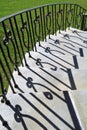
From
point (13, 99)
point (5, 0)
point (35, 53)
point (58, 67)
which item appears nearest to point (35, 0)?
point (5, 0)

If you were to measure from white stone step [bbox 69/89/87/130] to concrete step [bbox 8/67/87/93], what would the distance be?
395mm

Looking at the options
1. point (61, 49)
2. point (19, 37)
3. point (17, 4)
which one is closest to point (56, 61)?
point (19, 37)

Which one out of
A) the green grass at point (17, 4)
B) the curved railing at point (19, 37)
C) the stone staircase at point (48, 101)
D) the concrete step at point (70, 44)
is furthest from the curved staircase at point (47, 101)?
the green grass at point (17, 4)

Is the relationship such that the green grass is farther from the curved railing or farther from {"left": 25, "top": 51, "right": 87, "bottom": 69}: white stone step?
{"left": 25, "top": 51, "right": 87, "bottom": 69}: white stone step

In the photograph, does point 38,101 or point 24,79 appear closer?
point 38,101

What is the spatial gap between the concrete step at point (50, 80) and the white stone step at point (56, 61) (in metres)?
0.31

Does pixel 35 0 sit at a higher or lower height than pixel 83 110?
higher

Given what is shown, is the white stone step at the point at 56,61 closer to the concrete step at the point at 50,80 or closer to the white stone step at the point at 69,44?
the concrete step at the point at 50,80

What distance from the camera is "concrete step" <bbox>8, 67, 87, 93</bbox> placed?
300 centimetres

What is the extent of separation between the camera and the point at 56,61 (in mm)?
3859

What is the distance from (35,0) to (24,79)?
33.6 ft

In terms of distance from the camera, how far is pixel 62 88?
2994 mm

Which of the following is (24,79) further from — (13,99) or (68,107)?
(68,107)

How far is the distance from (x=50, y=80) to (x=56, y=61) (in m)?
0.77
